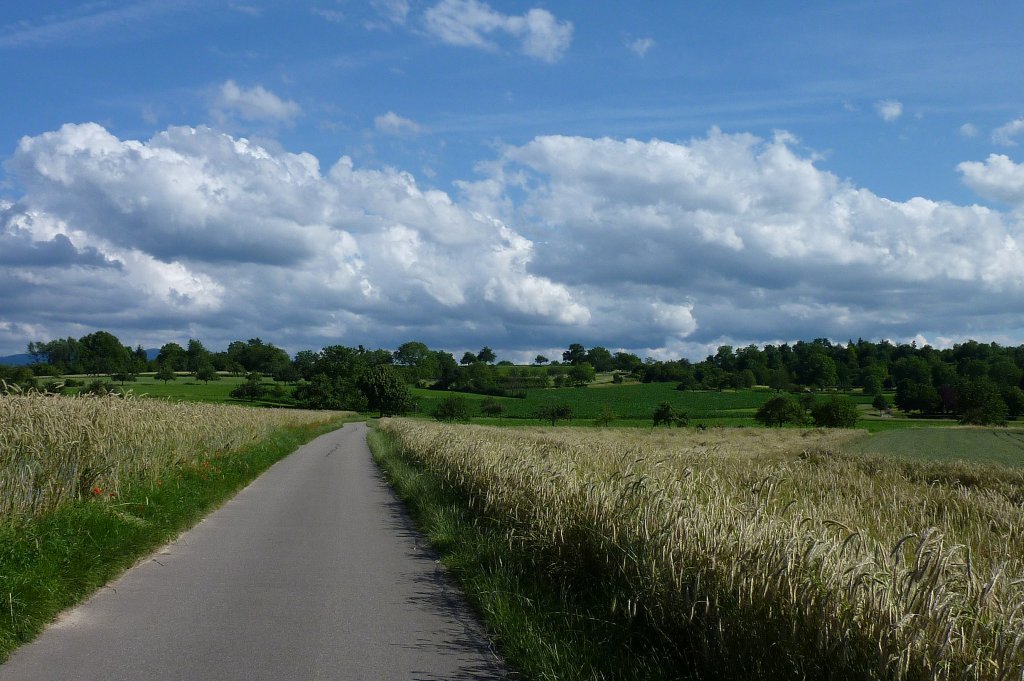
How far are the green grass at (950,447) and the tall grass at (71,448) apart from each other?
2782cm

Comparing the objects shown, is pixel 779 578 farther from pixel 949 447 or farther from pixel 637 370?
pixel 637 370

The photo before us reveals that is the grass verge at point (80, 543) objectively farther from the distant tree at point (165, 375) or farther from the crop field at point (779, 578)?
the distant tree at point (165, 375)

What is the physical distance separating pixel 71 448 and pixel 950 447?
42.6 m

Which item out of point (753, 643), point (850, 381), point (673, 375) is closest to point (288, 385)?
point (673, 375)

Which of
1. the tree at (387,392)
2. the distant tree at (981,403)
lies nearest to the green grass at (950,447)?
the distant tree at (981,403)

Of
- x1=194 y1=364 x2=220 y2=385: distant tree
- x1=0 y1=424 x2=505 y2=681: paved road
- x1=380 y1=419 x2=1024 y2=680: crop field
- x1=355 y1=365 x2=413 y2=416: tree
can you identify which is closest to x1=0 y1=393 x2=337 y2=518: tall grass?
x1=0 y1=424 x2=505 y2=681: paved road

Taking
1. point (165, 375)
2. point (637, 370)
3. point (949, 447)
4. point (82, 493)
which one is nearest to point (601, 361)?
point (637, 370)

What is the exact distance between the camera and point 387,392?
4409 inches

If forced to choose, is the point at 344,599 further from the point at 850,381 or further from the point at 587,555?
the point at 850,381

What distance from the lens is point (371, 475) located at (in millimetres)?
22766

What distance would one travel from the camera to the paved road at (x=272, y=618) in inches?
219

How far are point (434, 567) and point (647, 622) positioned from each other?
4.06 metres

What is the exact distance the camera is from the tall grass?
9828mm

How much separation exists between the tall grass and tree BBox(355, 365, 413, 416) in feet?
312
